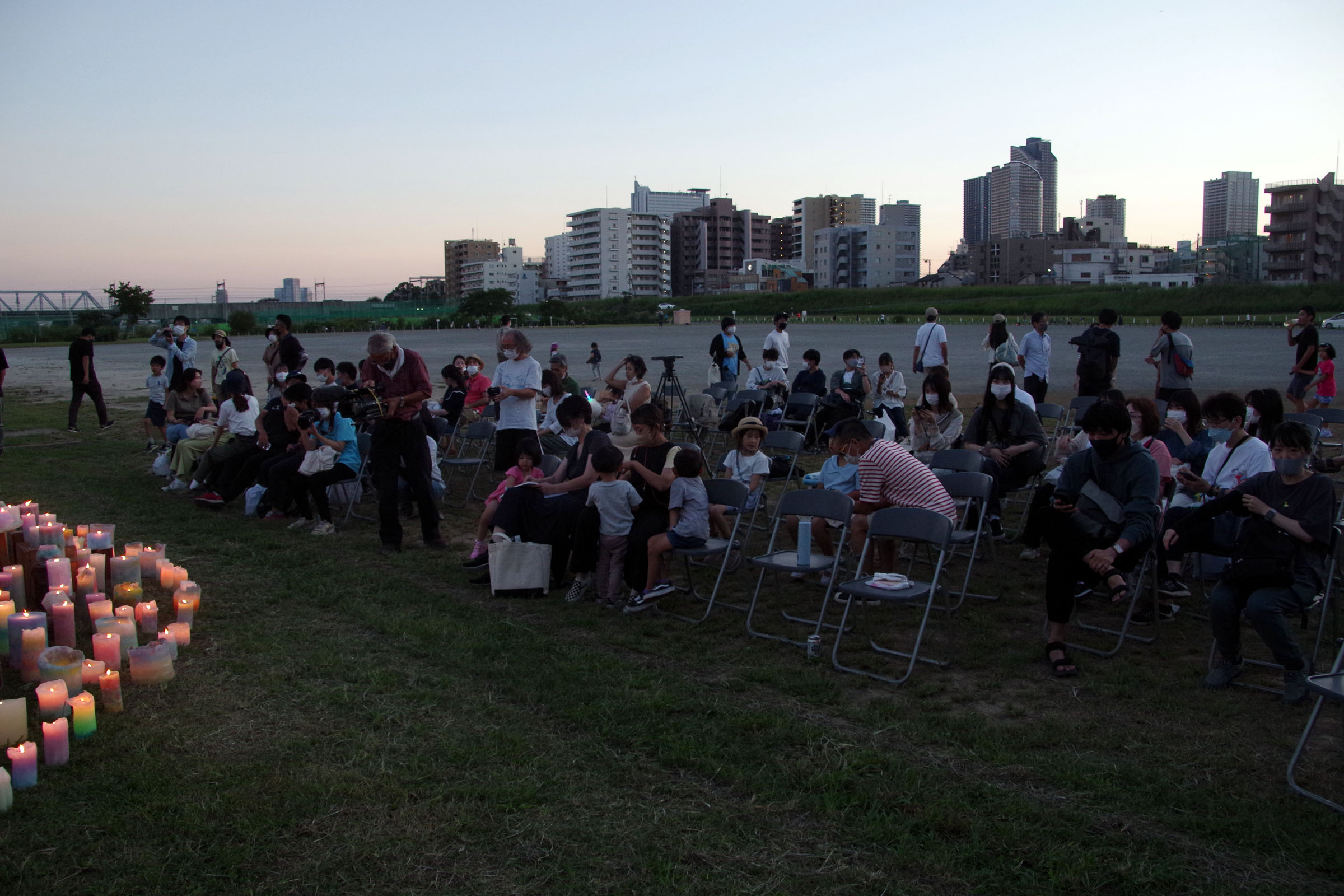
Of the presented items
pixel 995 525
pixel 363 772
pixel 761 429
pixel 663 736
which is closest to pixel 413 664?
pixel 363 772

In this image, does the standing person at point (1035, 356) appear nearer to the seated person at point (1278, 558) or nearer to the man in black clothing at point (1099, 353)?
the man in black clothing at point (1099, 353)

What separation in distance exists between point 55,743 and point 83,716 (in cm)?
27

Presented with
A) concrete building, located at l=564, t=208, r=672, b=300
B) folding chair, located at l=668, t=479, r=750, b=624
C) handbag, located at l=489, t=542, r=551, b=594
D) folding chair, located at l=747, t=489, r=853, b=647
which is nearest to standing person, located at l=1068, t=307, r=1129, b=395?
folding chair, located at l=668, t=479, r=750, b=624

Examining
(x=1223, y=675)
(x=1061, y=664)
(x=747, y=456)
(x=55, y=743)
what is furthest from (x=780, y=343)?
(x=55, y=743)

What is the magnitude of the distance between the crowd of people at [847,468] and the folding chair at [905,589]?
0.30 m

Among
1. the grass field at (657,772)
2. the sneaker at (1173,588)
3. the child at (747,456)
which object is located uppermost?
the child at (747,456)

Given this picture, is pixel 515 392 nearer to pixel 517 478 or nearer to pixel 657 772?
pixel 517 478

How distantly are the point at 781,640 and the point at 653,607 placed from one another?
0.98m

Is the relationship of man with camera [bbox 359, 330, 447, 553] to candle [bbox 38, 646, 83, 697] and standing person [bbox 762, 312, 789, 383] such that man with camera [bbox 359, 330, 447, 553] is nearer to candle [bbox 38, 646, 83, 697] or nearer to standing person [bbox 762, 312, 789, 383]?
candle [bbox 38, 646, 83, 697]

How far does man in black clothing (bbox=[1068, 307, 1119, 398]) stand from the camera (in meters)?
11.1

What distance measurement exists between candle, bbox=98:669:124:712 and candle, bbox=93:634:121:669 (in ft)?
0.87

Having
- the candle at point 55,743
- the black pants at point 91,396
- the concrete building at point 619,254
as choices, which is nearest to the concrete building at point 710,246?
the concrete building at point 619,254

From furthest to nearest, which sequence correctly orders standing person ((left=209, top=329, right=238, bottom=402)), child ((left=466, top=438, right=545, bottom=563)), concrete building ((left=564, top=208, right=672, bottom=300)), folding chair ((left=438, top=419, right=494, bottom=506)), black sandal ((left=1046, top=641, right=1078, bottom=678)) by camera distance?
concrete building ((left=564, top=208, right=672, bottom=300)) → standing person ((left=209, top=329, right=238, bottom=402)) → folding chair ((left=438, top=419, right=494, bottom=506)) → child ((left=466, top=438, right=545, bottom=563)) → black sandal ((left=1046, top=641, right=1078, bottom=678))

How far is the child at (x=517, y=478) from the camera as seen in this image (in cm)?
661
